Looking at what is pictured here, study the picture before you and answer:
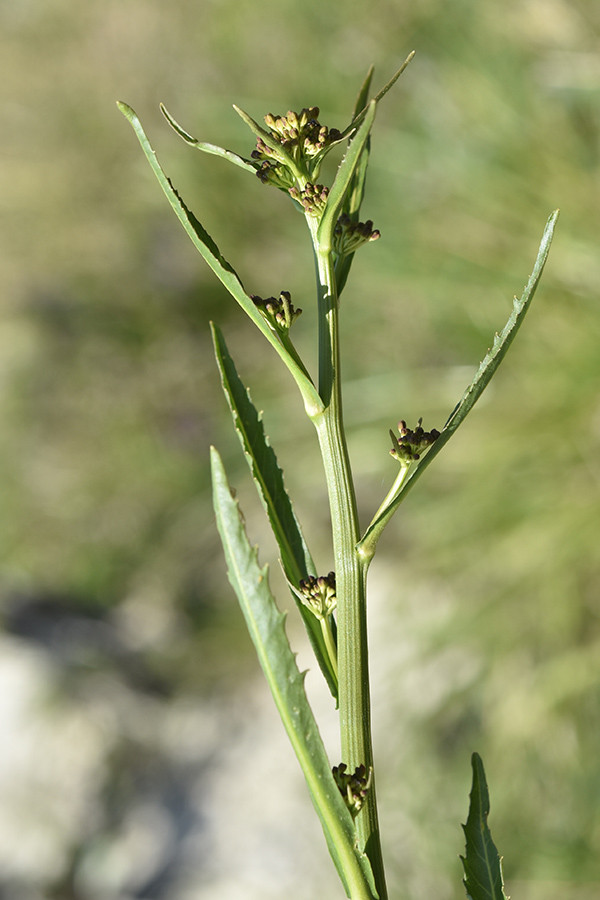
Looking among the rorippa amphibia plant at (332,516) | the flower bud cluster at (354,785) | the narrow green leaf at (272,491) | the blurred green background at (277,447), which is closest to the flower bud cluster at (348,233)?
the rorippa amphibia plant at (332,516)

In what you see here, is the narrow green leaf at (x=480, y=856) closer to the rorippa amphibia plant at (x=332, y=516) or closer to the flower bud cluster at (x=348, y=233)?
the rorippa amphibia plant at (x=332, y=516)

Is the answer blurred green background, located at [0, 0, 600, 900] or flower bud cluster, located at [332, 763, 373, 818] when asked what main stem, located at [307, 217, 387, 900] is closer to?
flower bud cluster, located at [332, 763, 373, 818]

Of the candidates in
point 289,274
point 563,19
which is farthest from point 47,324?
point 563,19

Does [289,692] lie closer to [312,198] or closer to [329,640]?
[329,640]

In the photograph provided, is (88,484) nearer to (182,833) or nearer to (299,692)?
(182,833)

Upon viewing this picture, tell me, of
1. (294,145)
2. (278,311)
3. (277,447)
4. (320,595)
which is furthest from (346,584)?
(277,447)

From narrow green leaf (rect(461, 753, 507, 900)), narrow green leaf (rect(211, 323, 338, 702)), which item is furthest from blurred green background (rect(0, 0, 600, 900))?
narrow green leaf (rect(211, 323, 338, 702))
